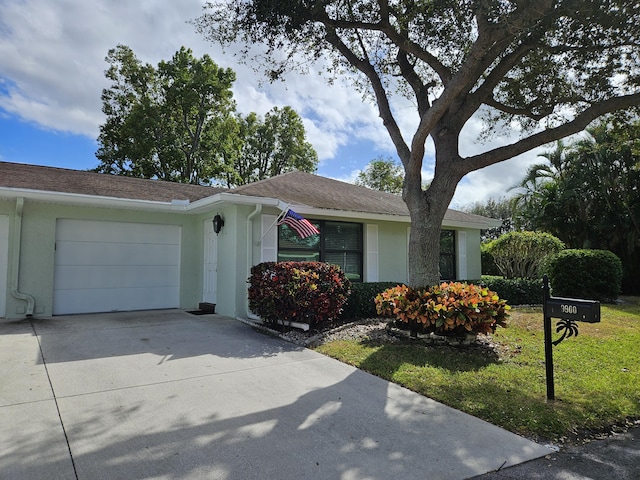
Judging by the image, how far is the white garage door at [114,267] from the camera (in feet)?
28.2

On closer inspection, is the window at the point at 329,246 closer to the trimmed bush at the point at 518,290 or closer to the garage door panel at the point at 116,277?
the garage door panel at the point at 116,277

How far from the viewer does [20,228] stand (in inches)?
313

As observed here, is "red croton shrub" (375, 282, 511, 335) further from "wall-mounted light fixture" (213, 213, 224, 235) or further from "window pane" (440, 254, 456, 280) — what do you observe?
"window pane" (440, 254, 456, 280)

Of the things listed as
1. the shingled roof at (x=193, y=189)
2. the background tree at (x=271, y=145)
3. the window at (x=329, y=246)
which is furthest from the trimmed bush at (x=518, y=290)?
the background tree at (x=271, y=145)

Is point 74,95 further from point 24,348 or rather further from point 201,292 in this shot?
point 24,348

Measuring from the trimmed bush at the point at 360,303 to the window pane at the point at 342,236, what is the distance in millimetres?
1640

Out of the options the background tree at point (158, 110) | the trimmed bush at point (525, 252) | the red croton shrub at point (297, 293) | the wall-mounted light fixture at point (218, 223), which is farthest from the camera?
the background tree at point (158, 110)

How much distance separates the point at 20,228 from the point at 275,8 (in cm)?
638

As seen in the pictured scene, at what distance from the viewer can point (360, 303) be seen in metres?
8.70

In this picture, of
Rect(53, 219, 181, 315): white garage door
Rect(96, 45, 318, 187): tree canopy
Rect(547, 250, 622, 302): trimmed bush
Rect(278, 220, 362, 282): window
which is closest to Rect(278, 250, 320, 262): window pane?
Rect(278, 220, 362, 282): window

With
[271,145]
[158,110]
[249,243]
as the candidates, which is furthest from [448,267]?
[271,145]

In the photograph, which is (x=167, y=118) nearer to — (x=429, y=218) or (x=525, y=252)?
(x=525, y=252)

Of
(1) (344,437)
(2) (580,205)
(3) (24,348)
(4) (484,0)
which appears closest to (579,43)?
(4) (484,0)

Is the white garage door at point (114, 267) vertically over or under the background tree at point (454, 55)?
under
